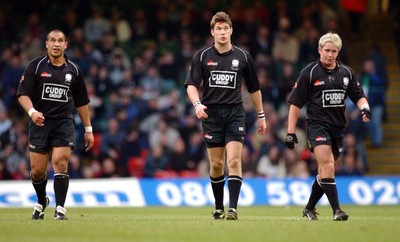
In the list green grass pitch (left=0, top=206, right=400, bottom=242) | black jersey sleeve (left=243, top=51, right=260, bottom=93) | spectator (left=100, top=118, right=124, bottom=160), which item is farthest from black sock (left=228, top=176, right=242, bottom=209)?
spectator (left=100, top=118, right=124, bottom=160)

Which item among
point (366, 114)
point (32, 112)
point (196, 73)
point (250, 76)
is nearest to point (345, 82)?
point (366, 114)

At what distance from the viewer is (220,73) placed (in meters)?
14.1

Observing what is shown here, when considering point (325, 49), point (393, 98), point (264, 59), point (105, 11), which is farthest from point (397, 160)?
point (325, 49)

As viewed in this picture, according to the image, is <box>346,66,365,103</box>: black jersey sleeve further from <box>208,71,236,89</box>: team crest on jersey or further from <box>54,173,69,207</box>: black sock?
<box>54,173,69,207</box>: black sock

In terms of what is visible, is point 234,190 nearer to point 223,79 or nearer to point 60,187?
point 223,79

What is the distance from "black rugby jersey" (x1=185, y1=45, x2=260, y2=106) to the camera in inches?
555

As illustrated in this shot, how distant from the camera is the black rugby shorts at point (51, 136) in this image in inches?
560

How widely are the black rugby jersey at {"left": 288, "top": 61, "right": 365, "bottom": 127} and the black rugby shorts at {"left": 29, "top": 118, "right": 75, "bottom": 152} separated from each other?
121 inches

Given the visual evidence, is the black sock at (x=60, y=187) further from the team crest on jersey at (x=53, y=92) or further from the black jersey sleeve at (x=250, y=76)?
the black jersey sleeve at (x=250, y=76)

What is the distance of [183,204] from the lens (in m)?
22.8

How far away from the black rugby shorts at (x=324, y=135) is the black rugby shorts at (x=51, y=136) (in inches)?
128

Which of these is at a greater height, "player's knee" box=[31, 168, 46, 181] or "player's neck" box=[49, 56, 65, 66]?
"player's neck" box=[49, 56, 65, 66]

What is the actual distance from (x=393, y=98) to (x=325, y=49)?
53.7 ft

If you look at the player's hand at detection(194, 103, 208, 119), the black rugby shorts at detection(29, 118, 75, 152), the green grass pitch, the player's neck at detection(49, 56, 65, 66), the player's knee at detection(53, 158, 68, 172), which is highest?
the player's neck at detection(49, 56, 65, 66)
